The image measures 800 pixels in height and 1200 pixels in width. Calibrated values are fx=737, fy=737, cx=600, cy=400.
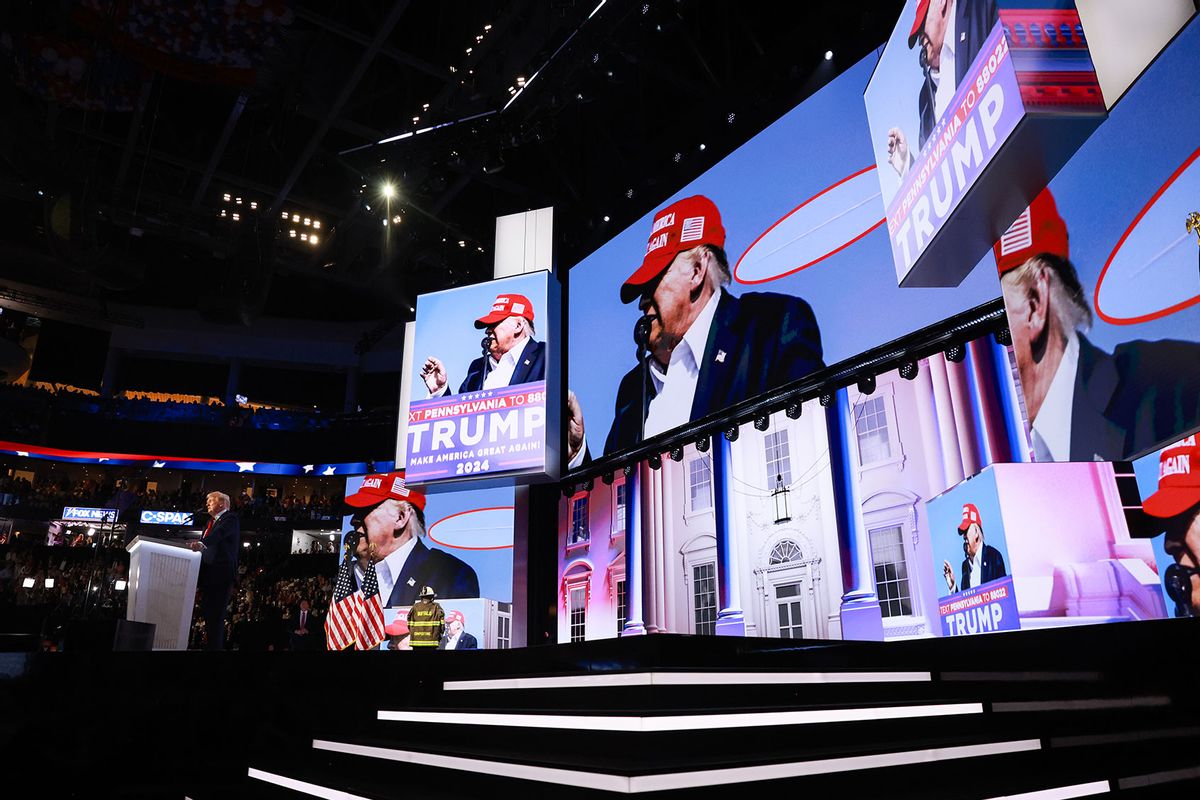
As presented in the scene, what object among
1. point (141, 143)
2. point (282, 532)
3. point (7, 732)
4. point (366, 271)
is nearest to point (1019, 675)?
point (7, 732)

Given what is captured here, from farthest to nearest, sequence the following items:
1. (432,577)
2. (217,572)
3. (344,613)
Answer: (344,613), (432,577), (217,572)

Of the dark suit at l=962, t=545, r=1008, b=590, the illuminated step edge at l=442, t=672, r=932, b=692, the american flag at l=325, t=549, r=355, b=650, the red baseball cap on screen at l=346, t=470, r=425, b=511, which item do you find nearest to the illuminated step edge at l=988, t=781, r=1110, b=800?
Result: the illuminated step edge at l=442, t=672, r=932, b=692

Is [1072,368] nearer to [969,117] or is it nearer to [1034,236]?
[1034,236]

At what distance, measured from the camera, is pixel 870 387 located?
5730 mm

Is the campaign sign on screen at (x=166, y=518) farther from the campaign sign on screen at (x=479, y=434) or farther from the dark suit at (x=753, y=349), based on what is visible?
the dark suit at (x=753, y=349)

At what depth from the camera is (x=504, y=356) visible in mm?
8852

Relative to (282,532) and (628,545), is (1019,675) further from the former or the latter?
(282,532)

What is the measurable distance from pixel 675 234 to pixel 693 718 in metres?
6.37

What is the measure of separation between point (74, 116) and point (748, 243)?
401 inches

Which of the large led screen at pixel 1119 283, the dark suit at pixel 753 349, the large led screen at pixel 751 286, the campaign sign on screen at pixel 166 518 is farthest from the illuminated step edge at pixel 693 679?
the campaign sign on screen at pixel 166 518

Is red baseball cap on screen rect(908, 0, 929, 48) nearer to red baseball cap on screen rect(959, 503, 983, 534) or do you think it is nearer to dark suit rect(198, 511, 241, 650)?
red baseball cap on screen rect(959, 503, 983, 534)

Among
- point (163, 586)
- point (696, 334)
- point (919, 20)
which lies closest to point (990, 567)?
point (919, 20)

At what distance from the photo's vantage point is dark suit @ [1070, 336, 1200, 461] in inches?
130

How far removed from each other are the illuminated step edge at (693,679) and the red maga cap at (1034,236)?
2.80m
